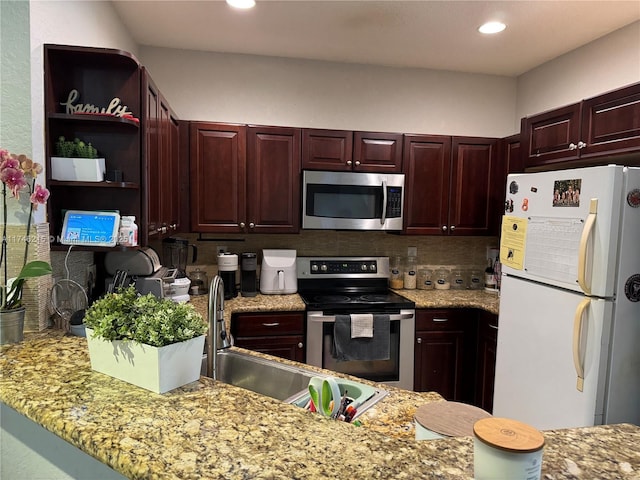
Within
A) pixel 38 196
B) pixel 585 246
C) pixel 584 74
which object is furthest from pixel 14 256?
pixel 584 74

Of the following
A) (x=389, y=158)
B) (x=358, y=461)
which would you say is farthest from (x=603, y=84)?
(x=358, y=461)

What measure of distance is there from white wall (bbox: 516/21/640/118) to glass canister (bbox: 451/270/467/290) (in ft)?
4.79

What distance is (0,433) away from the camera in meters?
1.43

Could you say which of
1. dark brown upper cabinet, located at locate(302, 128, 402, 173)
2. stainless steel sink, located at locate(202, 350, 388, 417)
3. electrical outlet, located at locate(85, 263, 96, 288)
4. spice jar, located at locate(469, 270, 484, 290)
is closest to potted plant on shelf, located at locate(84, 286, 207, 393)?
stainless steel sink, located at locate(202, 350, 388, 417)

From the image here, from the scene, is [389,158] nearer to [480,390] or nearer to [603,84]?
[603,84]

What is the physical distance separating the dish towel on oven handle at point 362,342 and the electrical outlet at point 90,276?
59.9 inches

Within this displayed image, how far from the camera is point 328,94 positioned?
134 inches

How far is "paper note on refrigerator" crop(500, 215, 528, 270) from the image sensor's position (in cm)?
233

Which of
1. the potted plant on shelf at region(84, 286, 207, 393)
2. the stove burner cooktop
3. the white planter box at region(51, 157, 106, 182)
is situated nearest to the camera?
the potted plant on shelf at region(84, 286, 207, 393)

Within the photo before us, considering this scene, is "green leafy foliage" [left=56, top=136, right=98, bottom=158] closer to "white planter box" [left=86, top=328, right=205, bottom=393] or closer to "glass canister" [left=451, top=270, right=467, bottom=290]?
"white planter box" [left=86, top=328, right=205, bottom=393]

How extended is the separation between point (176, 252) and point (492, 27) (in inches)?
103

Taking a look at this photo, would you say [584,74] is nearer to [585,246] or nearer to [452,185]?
[452,185]

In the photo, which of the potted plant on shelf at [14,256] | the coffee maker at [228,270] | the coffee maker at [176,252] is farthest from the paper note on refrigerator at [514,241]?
the potted plant on shelf at [14,256]

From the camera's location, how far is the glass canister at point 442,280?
3.57m
